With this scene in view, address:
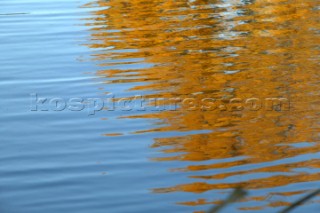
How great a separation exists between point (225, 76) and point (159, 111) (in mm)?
993

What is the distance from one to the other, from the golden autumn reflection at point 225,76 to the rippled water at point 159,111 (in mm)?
13

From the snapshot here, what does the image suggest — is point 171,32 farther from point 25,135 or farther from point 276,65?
point 25,135

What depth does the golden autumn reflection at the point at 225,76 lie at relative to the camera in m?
4.00

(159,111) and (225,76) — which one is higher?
(225,76)

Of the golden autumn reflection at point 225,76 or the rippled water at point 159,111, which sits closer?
the rippled water at point 159,111

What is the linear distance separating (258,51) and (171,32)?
119 cm

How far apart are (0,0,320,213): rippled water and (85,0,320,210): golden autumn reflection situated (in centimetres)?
1

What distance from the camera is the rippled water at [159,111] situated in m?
3.71

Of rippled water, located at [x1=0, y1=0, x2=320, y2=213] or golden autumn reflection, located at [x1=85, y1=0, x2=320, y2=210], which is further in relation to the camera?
golden autumn reflection, located at [x1=85, y1=0, x2=320, y2=210]

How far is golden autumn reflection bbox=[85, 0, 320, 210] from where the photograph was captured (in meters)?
4.00

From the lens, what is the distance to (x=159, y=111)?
5129mm

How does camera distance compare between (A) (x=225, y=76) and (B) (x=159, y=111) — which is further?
(A) (x=225, y=76)

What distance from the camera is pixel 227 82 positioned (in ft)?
18.8

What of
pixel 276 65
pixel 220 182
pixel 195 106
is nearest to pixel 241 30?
pixel 276 65
